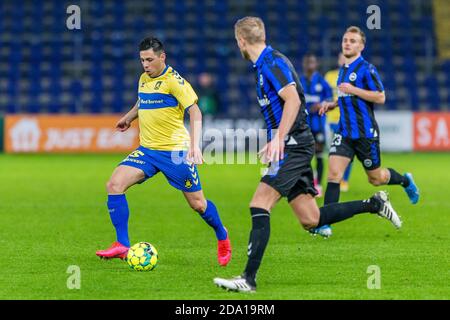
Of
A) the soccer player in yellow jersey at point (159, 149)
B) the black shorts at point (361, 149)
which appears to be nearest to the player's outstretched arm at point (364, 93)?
the black shorts at point (361, 149)

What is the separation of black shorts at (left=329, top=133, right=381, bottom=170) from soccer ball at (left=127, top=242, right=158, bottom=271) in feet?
10.4

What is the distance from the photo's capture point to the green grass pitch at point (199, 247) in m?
7.38

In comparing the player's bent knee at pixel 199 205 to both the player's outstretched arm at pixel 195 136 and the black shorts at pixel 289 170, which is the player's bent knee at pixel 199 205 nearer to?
the player's outstretched arm at pixel 195 136

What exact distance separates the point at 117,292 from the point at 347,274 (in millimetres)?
1994

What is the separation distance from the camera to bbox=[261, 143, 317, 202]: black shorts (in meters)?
7.35

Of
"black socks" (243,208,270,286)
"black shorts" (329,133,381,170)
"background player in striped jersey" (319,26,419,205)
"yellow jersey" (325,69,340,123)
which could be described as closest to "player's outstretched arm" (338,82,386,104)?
"background player in striped jersey" (319,26,419,205)

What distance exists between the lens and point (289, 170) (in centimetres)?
739

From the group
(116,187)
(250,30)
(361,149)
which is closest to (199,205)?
(116,187)

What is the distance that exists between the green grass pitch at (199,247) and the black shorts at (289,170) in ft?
2.57

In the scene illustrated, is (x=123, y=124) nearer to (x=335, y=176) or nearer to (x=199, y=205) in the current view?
(x=199, y=205)

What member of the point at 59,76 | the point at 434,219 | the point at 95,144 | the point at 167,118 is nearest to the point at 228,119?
the point at 95,144

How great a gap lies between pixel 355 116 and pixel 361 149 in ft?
1.23

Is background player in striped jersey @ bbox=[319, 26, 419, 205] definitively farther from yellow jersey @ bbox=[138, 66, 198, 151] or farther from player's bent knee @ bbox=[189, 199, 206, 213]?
yellow jersey @ bbox=[138, 66, 198, 151]

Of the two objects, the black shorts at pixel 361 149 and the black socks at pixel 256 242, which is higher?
the black shorts at pixel 361 149
